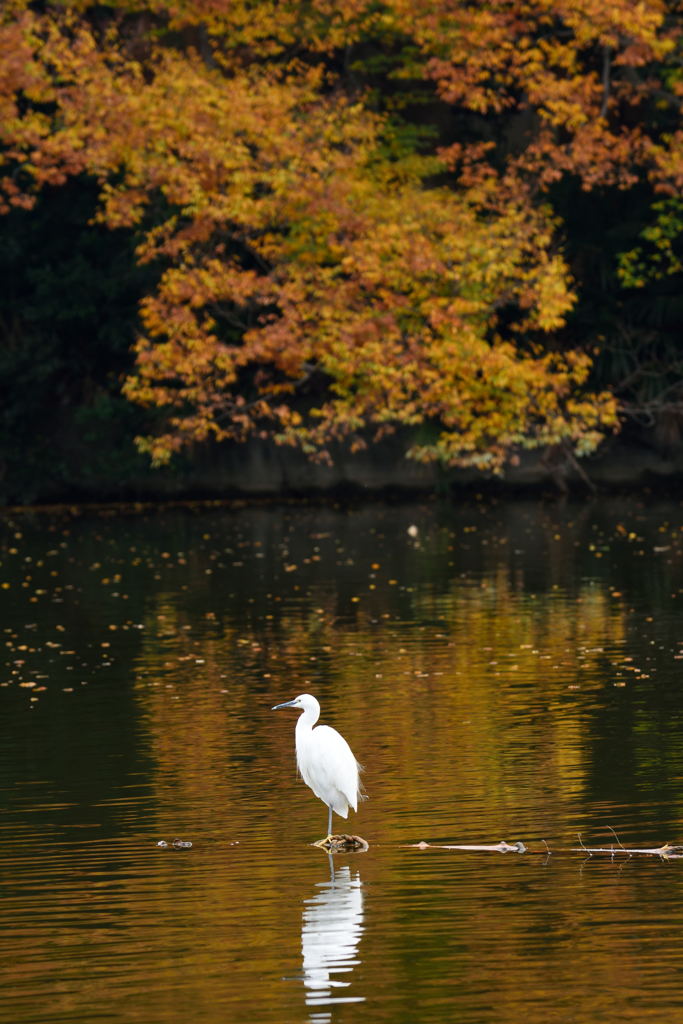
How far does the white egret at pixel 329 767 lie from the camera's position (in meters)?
11.0

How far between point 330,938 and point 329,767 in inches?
76.2

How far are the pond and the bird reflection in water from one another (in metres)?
0.02

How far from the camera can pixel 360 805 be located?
40.5 feet

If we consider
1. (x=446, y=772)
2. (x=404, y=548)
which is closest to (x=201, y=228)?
(x=404, y=548)

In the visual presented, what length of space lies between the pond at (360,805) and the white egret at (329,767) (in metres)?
0.29

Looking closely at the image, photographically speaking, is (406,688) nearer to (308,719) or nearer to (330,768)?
(308,719)

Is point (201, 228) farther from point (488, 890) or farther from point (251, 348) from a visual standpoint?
point (488, 890)

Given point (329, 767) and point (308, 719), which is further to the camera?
point (308, 719)

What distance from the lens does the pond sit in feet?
28.0

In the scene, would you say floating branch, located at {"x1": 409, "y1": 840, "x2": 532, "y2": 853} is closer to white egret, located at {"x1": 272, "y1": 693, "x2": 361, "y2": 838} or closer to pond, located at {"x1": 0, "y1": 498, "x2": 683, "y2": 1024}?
pond, located at {"x1": 0, "y1": 498, "x2": 683, "y2": 1024}

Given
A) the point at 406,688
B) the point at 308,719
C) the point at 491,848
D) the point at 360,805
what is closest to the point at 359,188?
the point at 406,688

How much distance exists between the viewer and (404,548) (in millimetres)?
31672

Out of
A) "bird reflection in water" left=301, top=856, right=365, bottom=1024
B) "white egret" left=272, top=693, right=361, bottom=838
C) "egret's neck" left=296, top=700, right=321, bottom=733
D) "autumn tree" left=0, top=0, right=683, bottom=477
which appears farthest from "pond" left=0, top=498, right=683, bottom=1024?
"autumn tree" left=0, top=0, right=683, bottom=477

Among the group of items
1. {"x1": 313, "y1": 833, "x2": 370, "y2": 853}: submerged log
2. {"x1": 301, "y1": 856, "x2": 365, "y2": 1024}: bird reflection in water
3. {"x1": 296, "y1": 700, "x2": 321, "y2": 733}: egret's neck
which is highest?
{"x1": 296, "y1": 700, "x2": 321, "y2": 733}: egret's neck
